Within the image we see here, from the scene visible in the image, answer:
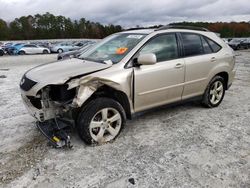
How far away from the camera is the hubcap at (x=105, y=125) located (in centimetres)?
364

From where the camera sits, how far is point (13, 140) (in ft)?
12.8

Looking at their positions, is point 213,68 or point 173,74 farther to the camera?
point 213,68

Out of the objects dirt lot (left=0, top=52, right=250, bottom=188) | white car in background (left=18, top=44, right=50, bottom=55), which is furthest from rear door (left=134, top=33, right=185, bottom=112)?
white car in background (left=18, top=44, right=50, bottom=55)

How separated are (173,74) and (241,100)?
2621mm

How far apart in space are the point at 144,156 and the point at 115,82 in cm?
111

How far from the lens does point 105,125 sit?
3734 mm

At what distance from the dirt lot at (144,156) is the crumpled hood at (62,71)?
993mm

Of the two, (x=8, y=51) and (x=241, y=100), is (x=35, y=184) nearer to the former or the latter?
(x=241, y=100)

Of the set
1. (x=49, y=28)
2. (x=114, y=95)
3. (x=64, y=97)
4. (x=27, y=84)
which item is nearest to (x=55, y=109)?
(x=64, y=97)

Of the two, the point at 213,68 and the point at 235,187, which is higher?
the point at 213,68

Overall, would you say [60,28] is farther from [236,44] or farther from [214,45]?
[214,45]

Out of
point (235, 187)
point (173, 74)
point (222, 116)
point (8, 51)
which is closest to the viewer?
point (235, 187)

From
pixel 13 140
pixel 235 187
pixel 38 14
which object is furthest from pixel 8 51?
pixel 38 14

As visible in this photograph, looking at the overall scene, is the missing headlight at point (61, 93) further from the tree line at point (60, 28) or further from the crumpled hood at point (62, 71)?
the tree line at point (60, 28)
